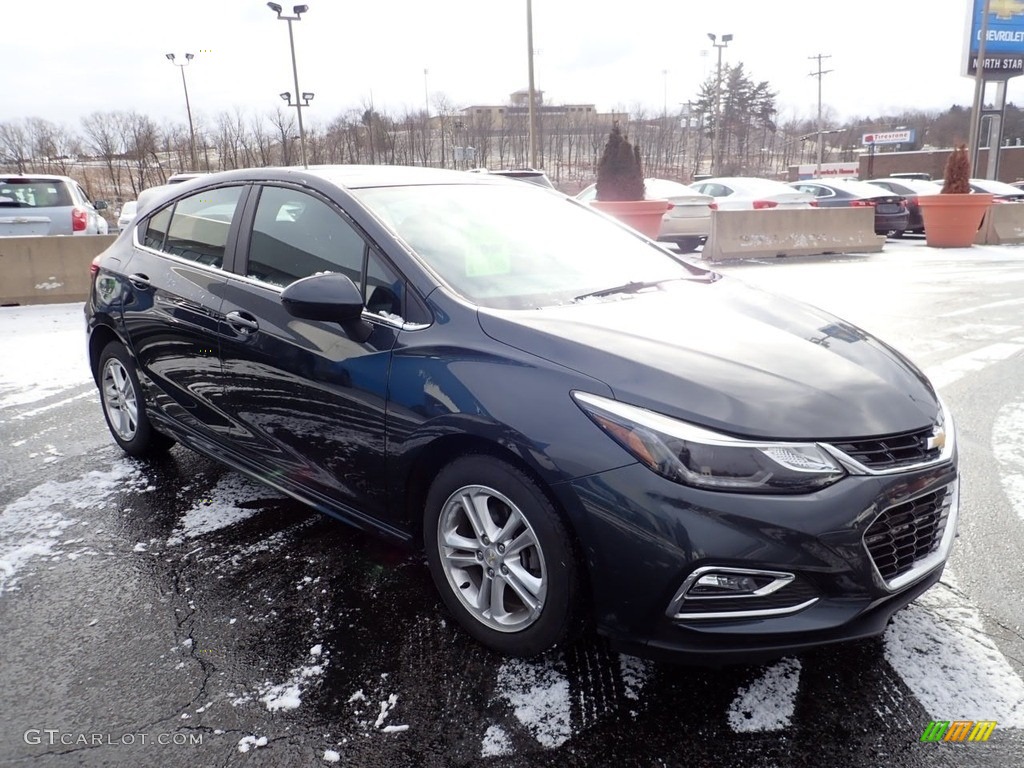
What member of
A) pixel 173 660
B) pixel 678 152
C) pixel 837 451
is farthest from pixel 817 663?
pixel 678 152

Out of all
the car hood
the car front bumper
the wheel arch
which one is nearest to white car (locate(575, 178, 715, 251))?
the wheel arch

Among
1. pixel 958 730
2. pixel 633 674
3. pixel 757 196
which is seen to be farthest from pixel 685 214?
pixel 958 730

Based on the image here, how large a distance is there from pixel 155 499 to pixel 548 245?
2413 mm

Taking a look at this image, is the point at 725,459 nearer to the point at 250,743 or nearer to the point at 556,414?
the point at 556,414

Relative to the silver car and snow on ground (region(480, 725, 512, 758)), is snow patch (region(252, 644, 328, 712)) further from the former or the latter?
the silver car

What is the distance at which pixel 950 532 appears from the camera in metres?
2.43

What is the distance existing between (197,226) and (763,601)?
3.20 meters

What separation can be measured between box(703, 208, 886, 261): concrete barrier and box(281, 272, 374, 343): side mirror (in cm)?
1254

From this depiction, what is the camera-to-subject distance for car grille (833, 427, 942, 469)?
215 cm

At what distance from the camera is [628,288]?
3094mm

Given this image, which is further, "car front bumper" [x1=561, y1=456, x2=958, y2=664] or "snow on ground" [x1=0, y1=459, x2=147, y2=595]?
"snow on ground" [x1=0, y1=459, x2=147, y2=595]

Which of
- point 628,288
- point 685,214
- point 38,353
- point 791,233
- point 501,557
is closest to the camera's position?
point 501,557

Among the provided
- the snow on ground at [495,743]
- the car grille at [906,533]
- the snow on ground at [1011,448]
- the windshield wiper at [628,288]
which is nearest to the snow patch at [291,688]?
the snow on ground at [495,743]

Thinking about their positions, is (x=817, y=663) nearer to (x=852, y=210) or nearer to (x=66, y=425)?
(x=66, y=425)
